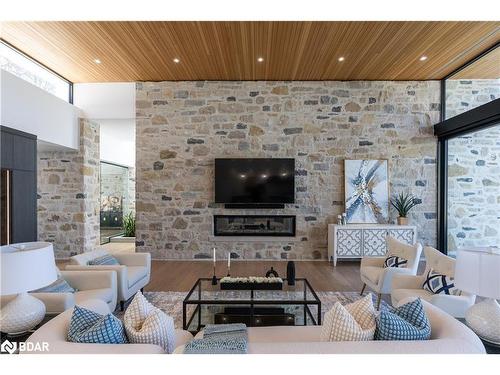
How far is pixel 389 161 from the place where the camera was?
19.7 ft

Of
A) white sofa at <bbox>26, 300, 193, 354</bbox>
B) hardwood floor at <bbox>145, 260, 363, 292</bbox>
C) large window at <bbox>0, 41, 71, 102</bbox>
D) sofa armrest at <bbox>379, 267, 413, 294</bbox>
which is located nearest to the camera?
white sofa at <bbox>26, 300, 193, 354</bbox>

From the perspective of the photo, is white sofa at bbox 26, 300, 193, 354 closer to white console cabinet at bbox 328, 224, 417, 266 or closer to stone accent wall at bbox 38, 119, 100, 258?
white console cabinet at bbox 328, 224, 417, 266

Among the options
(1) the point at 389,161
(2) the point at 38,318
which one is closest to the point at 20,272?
(2) the point at 38,318

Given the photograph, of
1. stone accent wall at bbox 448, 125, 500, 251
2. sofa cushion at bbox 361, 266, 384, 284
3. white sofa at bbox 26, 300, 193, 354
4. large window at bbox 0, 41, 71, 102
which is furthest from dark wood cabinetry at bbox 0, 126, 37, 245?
stone accent wall at bbox 448, 125, 500, 251

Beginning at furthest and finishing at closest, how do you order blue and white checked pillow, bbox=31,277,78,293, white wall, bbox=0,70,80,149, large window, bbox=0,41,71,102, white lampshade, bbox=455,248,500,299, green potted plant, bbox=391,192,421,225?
green potted plant, bbox=391,192,421,225
large window, bbox=0,41,71,102
white wall, bbox=0,70,80,149
blue and white checked pillow, bbox=31,277,78,293
white lampshade, bbox=455,248,500,299

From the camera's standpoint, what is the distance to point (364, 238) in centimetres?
558

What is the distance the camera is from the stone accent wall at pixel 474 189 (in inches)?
209

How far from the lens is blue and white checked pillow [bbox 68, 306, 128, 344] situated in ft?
4.74

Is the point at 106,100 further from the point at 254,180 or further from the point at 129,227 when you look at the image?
the point at 129,227

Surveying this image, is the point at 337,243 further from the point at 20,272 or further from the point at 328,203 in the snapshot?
the point at 20,272

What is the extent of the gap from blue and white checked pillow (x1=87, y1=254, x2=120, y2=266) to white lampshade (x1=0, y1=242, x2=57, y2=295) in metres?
1.55

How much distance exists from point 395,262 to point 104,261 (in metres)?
3.64
